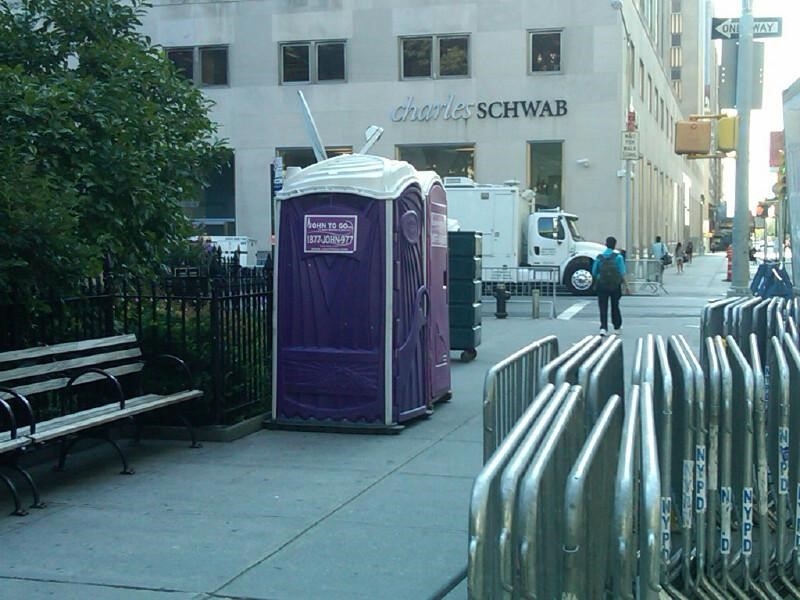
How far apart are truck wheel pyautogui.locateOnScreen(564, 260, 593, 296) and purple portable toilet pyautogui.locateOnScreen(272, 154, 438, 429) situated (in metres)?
22.5

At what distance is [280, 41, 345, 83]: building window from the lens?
1507 inches

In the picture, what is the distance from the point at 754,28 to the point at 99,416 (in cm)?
1402

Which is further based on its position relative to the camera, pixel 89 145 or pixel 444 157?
pixel 444 157

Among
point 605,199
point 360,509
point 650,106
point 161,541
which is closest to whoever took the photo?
point 161,541

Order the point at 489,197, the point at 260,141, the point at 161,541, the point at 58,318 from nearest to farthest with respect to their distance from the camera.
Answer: the point at 161,541
the point at 58,318
the point at 489,197
the point at 260,141

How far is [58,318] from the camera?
8.87 metres

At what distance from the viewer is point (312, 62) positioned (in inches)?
1516

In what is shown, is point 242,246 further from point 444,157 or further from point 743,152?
point 743,152

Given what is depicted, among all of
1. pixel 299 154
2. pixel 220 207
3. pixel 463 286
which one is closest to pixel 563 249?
pixel 299 154

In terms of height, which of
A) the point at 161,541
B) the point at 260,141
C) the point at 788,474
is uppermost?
the point at 260,141

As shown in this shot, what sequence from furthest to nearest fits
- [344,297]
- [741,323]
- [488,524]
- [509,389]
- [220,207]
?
[220,207] < [344,297] < [741,323] < [509,389] < [488,524]

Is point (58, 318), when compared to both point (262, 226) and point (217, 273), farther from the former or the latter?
point (262, 226)

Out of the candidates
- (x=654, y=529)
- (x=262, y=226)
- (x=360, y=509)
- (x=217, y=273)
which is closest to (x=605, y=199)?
(x=262, y=226)

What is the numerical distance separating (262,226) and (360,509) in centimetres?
3337
